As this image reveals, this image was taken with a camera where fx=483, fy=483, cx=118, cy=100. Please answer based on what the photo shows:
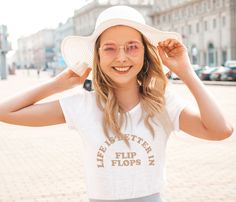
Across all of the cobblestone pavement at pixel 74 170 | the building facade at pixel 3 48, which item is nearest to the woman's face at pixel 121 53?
the cobblestone pavement at pixel 74 170

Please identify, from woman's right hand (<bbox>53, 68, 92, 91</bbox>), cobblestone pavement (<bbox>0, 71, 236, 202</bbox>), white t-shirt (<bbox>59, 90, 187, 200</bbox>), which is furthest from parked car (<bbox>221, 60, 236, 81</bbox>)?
white t-shirt (<bbox>59, 90, 187, 200</bbox>)

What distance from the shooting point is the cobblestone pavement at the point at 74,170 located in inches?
227

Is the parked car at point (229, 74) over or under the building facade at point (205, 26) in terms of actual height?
under

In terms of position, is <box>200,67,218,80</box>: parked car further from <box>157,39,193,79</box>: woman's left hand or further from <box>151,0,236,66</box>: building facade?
<box>157,39,193,79</box>: woman's left hand

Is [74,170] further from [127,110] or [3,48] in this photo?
[3,48]

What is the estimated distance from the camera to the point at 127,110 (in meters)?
2.16

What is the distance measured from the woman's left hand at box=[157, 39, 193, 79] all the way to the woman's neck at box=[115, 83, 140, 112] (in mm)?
196

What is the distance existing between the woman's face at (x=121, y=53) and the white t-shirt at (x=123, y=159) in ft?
0.54

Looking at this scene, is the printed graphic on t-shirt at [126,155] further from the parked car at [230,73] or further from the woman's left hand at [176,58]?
the parked car at [230,73]

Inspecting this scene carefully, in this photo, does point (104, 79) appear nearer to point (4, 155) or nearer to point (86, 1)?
point (4, 155)

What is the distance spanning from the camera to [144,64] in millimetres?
2320

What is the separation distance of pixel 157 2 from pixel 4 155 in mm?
84616

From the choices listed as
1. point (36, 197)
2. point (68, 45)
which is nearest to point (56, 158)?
point (36, 197)

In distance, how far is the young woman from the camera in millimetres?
2068
